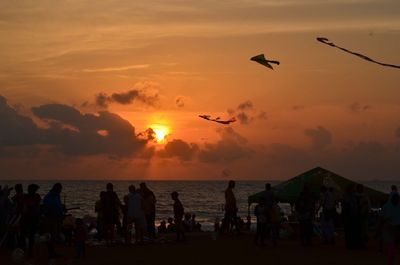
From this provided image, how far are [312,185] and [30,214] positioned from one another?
1149 centimetres

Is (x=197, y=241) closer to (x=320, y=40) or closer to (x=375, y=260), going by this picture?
(x=375, y=260)

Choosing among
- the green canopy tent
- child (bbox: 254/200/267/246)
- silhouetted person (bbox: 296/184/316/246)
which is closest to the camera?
child (bbox: 254/200/267/246)

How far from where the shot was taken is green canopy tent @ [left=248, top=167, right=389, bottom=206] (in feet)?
81.7

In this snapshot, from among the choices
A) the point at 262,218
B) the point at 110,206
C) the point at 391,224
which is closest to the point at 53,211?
the point at 110,206

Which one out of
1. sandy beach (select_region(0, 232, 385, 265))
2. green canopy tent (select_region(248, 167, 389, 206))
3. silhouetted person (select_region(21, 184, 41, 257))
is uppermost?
green canopy tent (select_region(248, 167, 389, 206))

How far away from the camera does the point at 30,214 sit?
16641 mm

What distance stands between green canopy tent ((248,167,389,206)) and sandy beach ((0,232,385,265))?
322 centimetres

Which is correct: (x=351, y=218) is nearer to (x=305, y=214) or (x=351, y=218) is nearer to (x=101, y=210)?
(x=305, y=214)

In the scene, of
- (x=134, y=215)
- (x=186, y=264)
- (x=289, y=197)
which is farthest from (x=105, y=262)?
(x=289, y=197)

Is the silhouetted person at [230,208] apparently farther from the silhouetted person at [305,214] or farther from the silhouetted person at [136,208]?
the silhouetted person at [136,208]

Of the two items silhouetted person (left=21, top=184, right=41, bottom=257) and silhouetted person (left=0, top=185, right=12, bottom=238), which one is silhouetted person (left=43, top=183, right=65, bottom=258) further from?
silhouetted person (left=0, top=185, right=12, bottom=238)

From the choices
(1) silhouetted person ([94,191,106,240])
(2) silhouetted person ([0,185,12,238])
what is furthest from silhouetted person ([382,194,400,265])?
(2) silhouetted person ([0,185,12,238])

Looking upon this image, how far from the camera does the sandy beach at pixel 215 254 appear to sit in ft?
53.9

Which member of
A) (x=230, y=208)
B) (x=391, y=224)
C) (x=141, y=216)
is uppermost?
(x=230, y=208)
